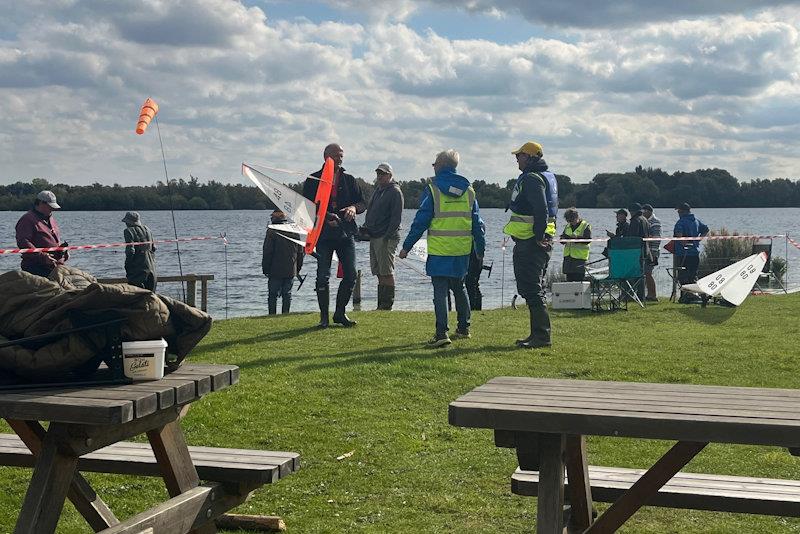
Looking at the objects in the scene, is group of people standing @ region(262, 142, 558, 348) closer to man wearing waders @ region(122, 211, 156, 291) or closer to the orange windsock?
the orange windsock

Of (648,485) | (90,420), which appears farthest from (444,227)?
(90,420)

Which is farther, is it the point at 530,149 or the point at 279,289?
the point at 279,289

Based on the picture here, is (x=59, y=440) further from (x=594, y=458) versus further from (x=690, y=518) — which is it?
(x=594, y=458)

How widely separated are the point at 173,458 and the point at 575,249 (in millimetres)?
16426

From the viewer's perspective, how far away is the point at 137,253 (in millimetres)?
16438

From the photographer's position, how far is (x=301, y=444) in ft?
24.2

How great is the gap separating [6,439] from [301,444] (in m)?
2.29

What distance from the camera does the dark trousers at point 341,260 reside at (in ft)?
42.9

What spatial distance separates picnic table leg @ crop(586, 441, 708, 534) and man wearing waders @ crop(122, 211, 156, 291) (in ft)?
42.8

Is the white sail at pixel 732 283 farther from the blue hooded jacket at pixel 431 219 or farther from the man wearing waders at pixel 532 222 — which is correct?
the blue hooded jacket at pixel 431 219

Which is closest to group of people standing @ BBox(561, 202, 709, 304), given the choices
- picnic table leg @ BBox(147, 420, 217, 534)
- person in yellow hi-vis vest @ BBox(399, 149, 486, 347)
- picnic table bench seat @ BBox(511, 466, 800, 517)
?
person in yellow hi-vis vest @ BBox(399, 149, 486, 347)

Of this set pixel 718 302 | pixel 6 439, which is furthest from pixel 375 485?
pixel 718 302

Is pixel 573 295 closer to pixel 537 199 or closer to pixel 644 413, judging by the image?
pixel 537 199

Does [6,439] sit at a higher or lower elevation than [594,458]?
higher
